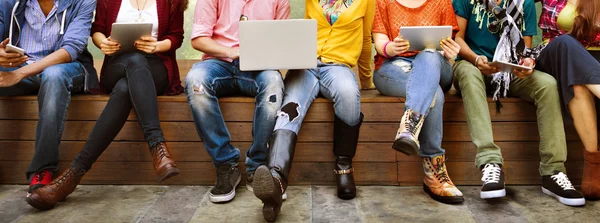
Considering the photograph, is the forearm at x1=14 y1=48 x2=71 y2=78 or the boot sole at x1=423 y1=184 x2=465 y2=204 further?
the forearm at x1=14 y1=48 x2=71 y2=78

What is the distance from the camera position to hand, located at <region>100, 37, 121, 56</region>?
7.70 ft

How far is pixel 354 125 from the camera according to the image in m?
2.31

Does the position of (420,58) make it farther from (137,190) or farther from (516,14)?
(137,190)

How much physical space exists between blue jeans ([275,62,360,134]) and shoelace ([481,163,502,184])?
514mm

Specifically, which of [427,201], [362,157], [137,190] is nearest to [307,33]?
[362,157]

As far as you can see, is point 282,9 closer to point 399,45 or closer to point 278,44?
point 278,44

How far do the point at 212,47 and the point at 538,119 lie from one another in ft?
4.39

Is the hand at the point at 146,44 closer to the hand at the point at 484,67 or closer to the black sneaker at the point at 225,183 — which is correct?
the black sneaker at the point at 225,183

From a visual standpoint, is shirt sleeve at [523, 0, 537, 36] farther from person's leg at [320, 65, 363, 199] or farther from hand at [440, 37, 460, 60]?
person's leg at [320, 65, 363, 199]

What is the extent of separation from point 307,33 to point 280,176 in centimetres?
53

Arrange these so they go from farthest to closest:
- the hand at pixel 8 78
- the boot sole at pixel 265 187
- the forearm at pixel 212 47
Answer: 1. the forearm at pixel 212 47
2. the hand at pixel 8 78
3. the boot sole at pixel 265 187

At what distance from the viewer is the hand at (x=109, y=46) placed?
7.70 ft

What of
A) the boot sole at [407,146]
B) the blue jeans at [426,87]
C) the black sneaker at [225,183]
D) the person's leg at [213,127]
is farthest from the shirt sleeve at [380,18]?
the black sneaker at [225,183]

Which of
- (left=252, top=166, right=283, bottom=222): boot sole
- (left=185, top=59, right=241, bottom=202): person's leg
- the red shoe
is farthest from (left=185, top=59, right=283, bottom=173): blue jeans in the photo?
the red shoe
